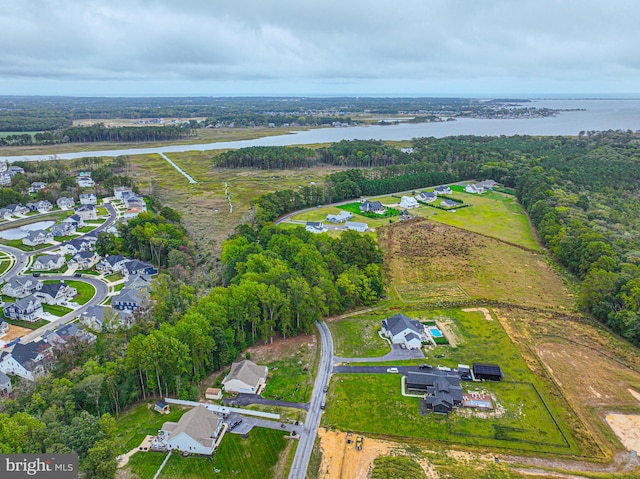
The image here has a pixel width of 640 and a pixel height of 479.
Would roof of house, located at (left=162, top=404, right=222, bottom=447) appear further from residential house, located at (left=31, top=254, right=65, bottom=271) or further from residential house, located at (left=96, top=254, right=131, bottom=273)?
residential house, located at (left=31, top=254, right=65, bottom=271)

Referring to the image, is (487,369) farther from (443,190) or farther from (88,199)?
(88,199)

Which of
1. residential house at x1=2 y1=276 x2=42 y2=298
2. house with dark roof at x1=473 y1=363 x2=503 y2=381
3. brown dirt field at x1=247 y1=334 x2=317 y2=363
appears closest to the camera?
house with dark roof at x1=473 y1=363 x2=503 y2=381

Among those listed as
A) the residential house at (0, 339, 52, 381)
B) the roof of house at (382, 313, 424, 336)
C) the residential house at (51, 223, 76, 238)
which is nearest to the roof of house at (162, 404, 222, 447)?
the residential house at (0, 339, 52, 381)

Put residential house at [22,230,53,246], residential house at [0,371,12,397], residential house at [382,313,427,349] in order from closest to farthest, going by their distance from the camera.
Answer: residential house at [0,371,12,397]
residential house at [382,313,427,349]
residential house at [22,230,53,246]

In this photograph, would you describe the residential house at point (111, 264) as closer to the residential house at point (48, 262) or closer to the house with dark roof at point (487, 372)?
the residential house at point (48, 262)

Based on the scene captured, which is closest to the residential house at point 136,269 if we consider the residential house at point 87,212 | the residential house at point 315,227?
the residential house at point 315,227

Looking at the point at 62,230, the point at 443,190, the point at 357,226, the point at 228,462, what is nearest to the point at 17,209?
the point at 62,230
